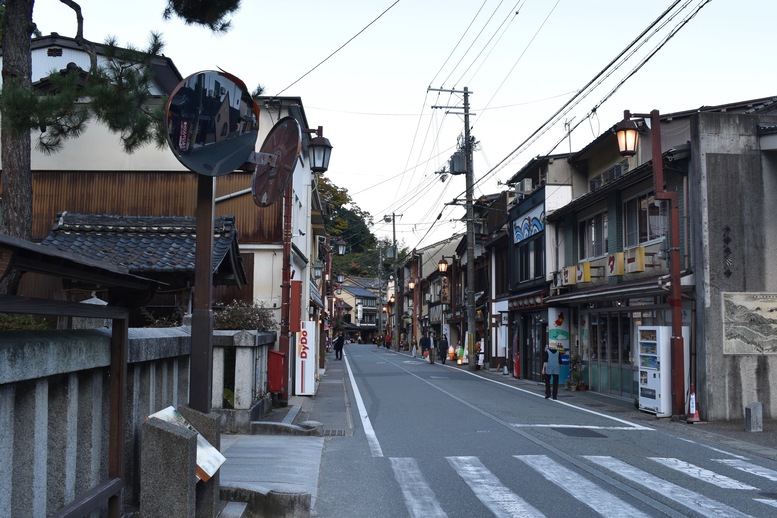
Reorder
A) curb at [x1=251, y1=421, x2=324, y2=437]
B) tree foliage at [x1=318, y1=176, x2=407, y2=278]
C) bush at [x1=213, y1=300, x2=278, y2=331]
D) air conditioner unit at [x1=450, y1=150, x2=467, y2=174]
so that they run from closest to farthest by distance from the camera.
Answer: curb at [x1=251, y1=421, x2=324, y2=437]
bush at [x1=213, y1=300, x2=278, y2=331]
air conditioner unit at [x1=450, y1=150, x2=467, y2=174]
tree foliage at [x1=318, y1=176, x2=407, y2=278]

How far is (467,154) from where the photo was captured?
118ft

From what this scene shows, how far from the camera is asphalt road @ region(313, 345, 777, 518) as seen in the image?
8.28m

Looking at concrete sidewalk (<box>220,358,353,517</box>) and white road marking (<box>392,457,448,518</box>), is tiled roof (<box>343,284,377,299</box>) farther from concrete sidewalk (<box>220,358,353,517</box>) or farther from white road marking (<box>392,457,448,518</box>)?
white road marking (<box>392,457,448,518</box>)

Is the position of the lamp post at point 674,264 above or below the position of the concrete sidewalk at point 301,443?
above

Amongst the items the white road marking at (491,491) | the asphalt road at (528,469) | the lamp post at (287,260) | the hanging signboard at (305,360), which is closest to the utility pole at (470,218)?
the hanging signboard at (305,360)

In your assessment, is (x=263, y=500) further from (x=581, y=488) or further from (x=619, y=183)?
(x=619, y=183)

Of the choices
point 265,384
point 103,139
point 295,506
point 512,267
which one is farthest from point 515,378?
point 295,506

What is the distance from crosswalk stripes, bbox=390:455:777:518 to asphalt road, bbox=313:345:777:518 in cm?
1

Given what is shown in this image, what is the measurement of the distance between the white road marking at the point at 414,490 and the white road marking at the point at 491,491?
57 cm

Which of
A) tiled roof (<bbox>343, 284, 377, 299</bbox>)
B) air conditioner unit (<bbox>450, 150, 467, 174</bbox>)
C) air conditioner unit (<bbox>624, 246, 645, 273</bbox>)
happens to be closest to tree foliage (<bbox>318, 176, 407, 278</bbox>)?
tiled roof (<bbox>343, 284, 377, 299</bbox>)

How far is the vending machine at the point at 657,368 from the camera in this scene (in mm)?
17688

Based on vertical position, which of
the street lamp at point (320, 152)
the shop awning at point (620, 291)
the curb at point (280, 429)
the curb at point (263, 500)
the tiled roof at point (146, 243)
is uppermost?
the street lamp at point (320, 152)

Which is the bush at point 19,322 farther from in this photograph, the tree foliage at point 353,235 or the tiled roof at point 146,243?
the tree foliage at point 353,235

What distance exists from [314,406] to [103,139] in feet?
29.2
